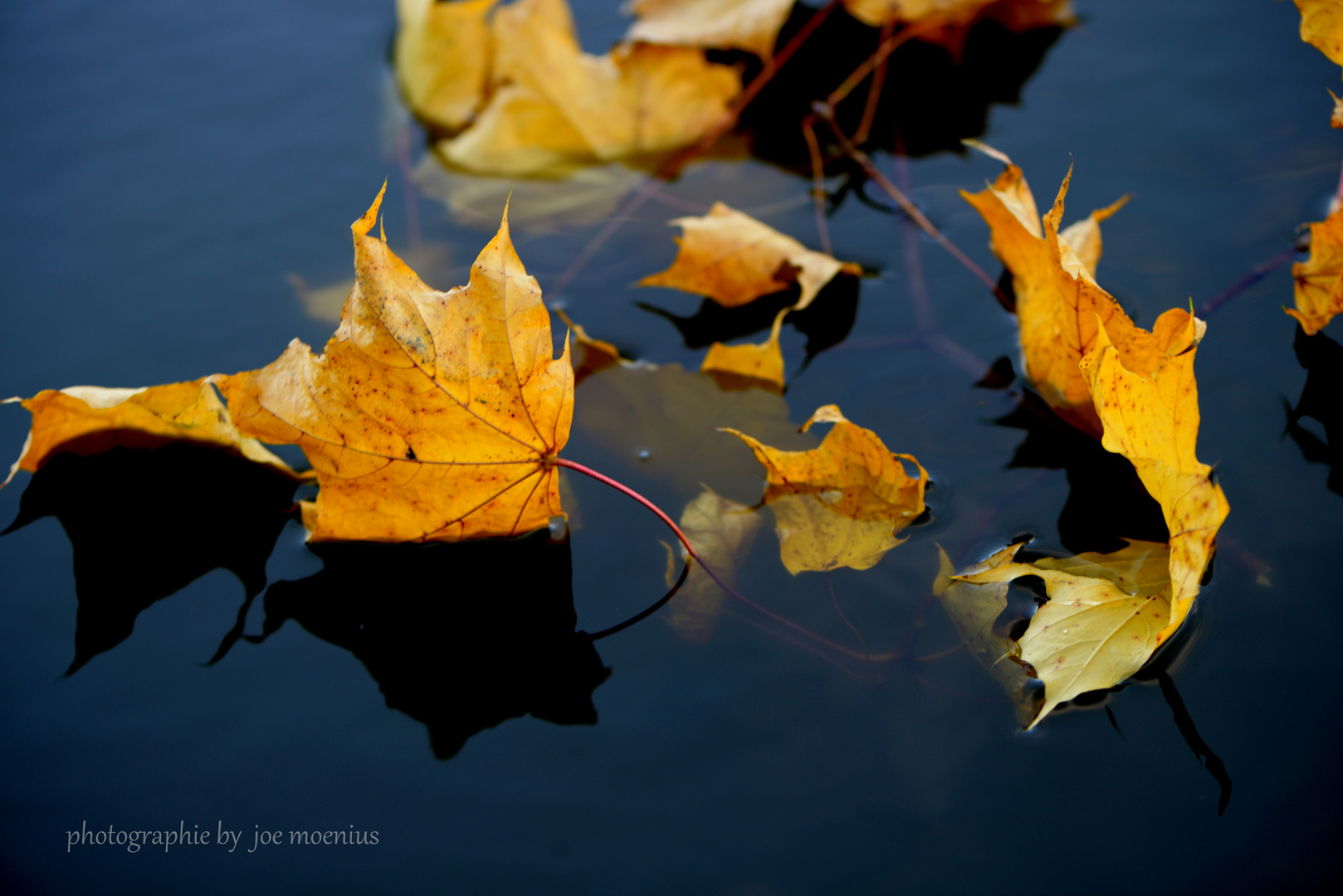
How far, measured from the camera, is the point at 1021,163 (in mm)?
1090

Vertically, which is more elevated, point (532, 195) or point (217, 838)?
point (532, 195)

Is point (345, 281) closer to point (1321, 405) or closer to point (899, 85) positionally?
point (899, 85)

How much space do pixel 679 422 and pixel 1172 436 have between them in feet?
1.44

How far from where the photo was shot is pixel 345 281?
3.37ft

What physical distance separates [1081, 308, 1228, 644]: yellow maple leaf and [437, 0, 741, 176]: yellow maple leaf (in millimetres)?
758

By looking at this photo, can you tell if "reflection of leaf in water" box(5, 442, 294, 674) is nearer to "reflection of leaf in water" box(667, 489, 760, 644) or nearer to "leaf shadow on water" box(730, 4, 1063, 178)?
"reflection of leaf in water" box(667, 489, 760, 644)

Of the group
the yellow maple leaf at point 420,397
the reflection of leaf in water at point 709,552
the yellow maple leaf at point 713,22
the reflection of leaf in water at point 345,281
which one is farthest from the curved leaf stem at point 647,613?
the yellow maple leaf at point 713,22

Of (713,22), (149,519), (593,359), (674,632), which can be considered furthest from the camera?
(713,22)

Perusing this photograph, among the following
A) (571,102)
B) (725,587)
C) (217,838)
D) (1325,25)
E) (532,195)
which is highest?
(1325,25)

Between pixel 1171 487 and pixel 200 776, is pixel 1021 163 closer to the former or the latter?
pixel 1171 487

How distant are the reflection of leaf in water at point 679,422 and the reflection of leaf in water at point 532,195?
0.29m

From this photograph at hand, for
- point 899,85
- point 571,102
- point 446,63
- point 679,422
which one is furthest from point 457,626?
point 899,85

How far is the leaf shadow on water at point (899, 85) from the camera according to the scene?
1200 millimetres

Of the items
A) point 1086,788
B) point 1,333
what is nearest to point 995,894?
point 1086,788
